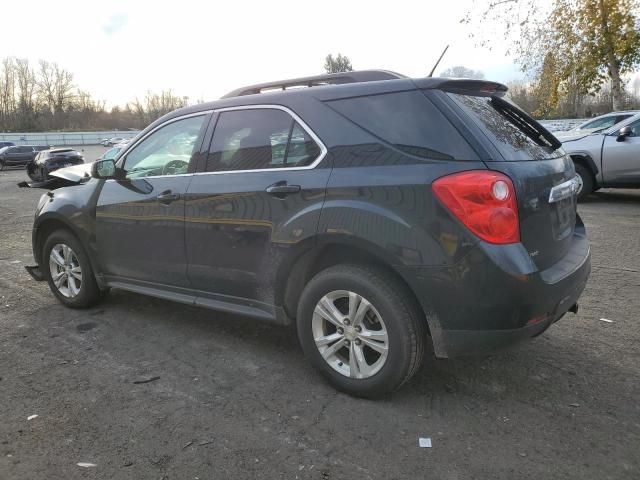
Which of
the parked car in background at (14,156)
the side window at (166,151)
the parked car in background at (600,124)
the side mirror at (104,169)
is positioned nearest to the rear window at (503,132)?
the side window at (166,151)

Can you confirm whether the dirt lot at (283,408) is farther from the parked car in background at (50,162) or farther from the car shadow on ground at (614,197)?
the parked car in background at (50,162)

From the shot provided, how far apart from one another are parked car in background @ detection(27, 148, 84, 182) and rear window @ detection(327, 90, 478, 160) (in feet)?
77.4

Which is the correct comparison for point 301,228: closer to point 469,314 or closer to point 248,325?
point 469,314

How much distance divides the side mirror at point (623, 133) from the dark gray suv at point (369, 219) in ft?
24.8

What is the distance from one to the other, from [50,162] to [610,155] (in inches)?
891

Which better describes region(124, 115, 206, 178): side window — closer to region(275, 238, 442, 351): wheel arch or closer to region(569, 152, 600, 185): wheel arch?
region(275, 238, 442, 351): wheel arch

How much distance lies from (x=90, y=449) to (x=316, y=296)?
4.67 ft

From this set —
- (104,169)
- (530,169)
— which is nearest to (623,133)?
(530,169)

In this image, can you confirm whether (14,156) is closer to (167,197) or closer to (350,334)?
(167,197)

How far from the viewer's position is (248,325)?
4.37m

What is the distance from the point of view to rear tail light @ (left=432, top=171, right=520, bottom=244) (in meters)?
2.60

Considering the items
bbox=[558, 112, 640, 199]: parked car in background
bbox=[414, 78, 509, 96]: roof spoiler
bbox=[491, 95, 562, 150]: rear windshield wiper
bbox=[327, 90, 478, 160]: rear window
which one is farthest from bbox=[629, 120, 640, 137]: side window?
bbox=[327, 90, 478, 160]: rear window

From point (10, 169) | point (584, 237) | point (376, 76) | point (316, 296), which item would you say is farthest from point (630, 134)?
point (10, 169)

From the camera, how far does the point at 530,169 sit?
9.31 ft
